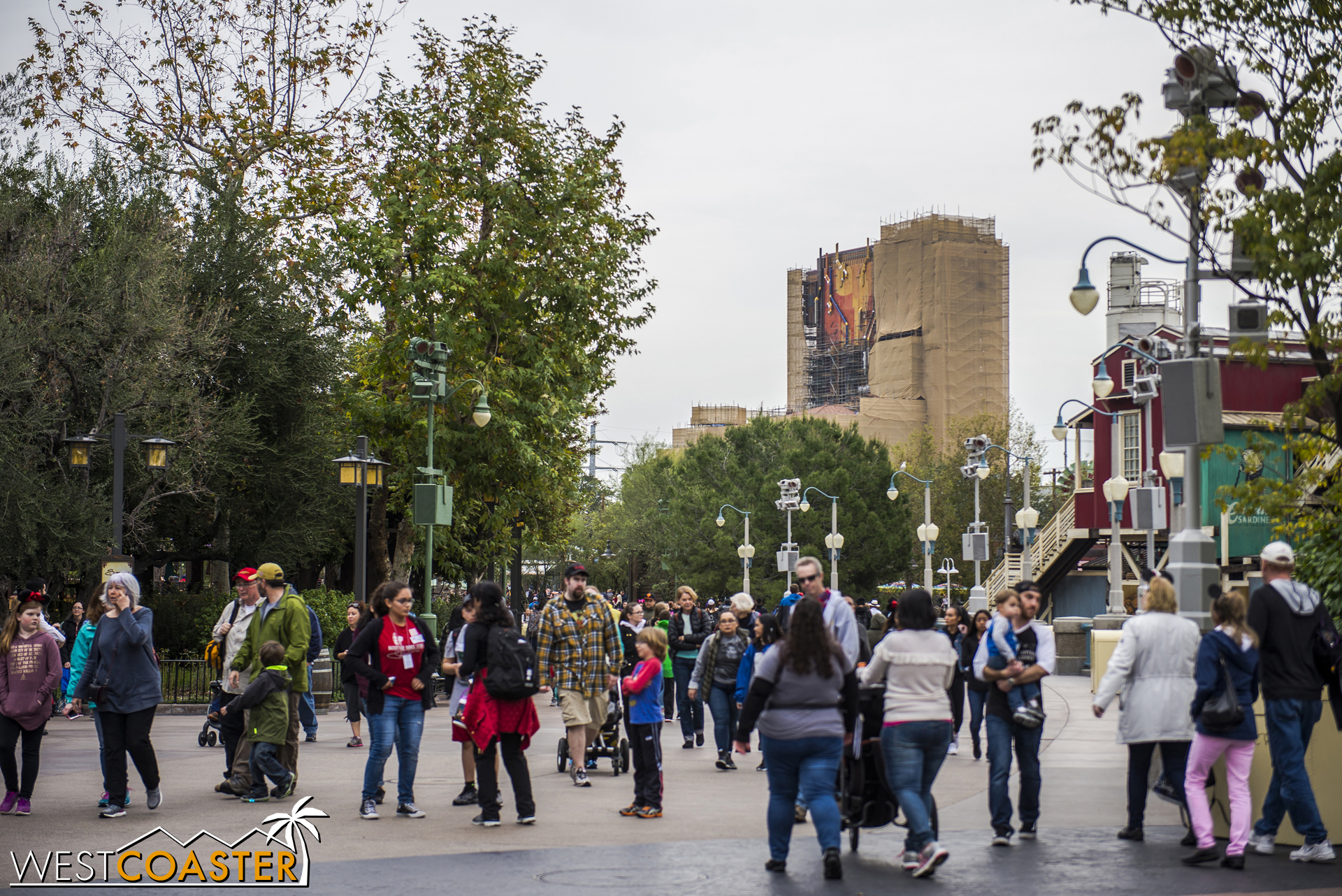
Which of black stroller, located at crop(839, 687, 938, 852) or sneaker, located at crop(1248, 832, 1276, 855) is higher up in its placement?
black stroller, located at crop(839, 687, 938, 852)

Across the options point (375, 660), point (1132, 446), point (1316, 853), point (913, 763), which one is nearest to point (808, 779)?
point (913, 763)

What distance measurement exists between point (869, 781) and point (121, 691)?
218 inches

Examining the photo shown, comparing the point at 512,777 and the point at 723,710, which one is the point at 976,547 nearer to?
the point at 723,710

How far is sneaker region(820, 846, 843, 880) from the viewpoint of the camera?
7727 mm

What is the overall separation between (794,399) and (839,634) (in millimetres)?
112534

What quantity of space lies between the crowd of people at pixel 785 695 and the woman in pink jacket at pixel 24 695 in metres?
0.02

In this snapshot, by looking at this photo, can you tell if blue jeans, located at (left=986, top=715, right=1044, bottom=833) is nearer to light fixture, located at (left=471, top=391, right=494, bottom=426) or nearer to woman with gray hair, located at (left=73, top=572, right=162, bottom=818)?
woman with gray hair, located at (left=73, top=572, right=162, bottom=818)

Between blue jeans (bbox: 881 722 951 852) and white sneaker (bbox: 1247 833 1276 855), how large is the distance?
2309 mm

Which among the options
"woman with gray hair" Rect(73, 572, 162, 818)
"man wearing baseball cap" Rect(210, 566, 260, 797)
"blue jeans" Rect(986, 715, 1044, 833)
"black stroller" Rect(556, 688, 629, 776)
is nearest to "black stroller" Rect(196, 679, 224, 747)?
"man wearing baseball cap" Rect(210, 566, 260, 797)

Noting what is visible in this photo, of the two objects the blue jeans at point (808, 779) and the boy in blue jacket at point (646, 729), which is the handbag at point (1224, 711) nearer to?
the blue jeans at point (808, 779)

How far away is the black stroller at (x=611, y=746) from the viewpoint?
13328mm

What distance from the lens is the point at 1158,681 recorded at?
344 inches

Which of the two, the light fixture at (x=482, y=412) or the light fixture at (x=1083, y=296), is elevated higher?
the light fixture at (x=1083, y=296)

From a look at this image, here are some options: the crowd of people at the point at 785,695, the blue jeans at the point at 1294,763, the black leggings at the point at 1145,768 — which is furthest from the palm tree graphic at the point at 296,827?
the blue jeans at the point at 1294,763
